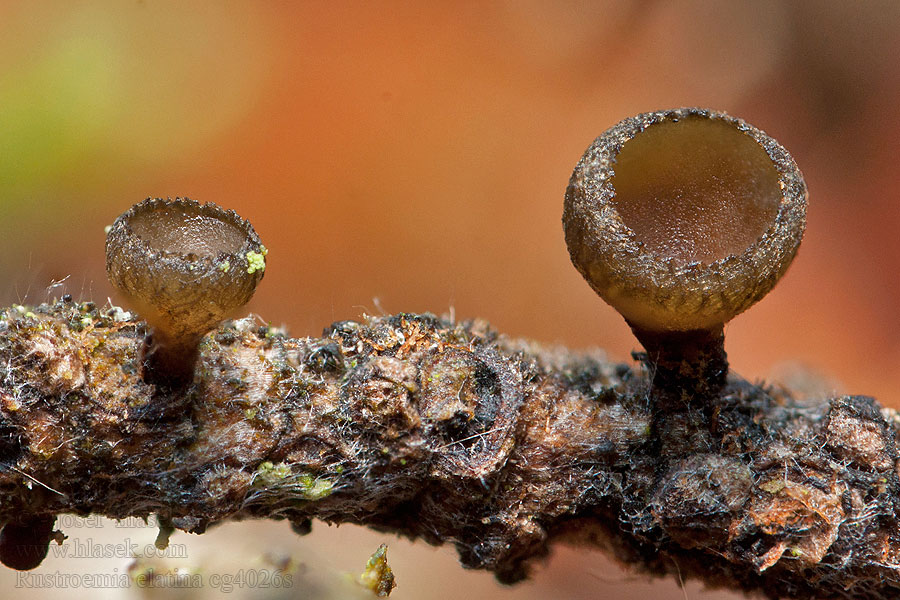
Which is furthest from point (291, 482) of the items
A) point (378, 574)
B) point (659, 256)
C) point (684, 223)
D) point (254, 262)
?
point (684, 223)

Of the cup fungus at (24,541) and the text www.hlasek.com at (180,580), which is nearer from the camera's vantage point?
the cup fungus at (24,541)

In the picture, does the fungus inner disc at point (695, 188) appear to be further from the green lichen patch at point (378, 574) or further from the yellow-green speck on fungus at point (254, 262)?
the green lichen patch at point (378, 574)

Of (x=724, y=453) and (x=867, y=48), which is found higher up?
(x=867, y=48)

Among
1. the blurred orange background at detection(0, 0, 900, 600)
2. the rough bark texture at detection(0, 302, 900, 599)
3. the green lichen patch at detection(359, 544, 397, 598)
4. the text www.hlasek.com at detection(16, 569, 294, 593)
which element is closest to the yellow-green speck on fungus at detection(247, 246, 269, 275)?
the rough bark texture at detection(0, 302, 900, 599)

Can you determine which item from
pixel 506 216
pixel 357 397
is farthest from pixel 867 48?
pixel 357 397

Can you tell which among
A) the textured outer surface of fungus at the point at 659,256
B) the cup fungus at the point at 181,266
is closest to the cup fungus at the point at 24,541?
the cup fungus at the point at 181,266

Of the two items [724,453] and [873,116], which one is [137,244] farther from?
[873,116]
